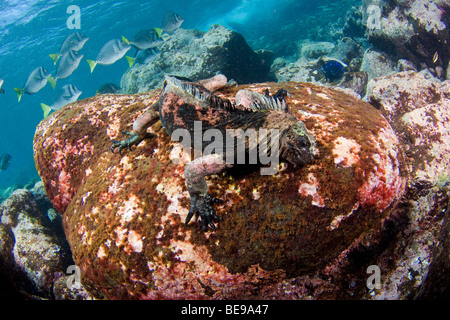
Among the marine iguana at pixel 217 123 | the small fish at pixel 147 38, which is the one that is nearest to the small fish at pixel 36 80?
the small fish at pixel 147 38

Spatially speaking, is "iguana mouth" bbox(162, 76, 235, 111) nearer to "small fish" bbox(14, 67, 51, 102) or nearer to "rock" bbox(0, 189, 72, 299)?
"rock" bbox(0, 189, 72, 299)

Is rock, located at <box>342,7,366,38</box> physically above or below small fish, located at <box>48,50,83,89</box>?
below

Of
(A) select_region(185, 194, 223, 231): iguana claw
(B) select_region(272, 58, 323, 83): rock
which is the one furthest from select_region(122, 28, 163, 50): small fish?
(A) select_region(185, 194, 223, 231): iguana claw

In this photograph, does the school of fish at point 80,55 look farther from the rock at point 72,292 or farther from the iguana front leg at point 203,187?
the iguana front leg at point 203,187

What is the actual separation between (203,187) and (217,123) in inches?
31.3

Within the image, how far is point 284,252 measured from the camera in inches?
90.0

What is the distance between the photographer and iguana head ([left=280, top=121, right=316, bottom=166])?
89.7 inches

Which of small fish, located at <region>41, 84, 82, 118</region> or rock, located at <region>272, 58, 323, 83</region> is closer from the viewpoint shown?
small fish, located at <region>41, 84, 82, 118</region>

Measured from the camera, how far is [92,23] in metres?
38.3

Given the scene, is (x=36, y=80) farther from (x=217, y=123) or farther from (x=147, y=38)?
(x=217, y=123)

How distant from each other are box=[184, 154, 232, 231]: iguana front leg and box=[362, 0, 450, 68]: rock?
35.2ft

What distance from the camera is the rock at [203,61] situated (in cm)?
1130

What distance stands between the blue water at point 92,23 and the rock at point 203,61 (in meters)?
8.19

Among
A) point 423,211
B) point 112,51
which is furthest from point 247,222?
point 112,51
